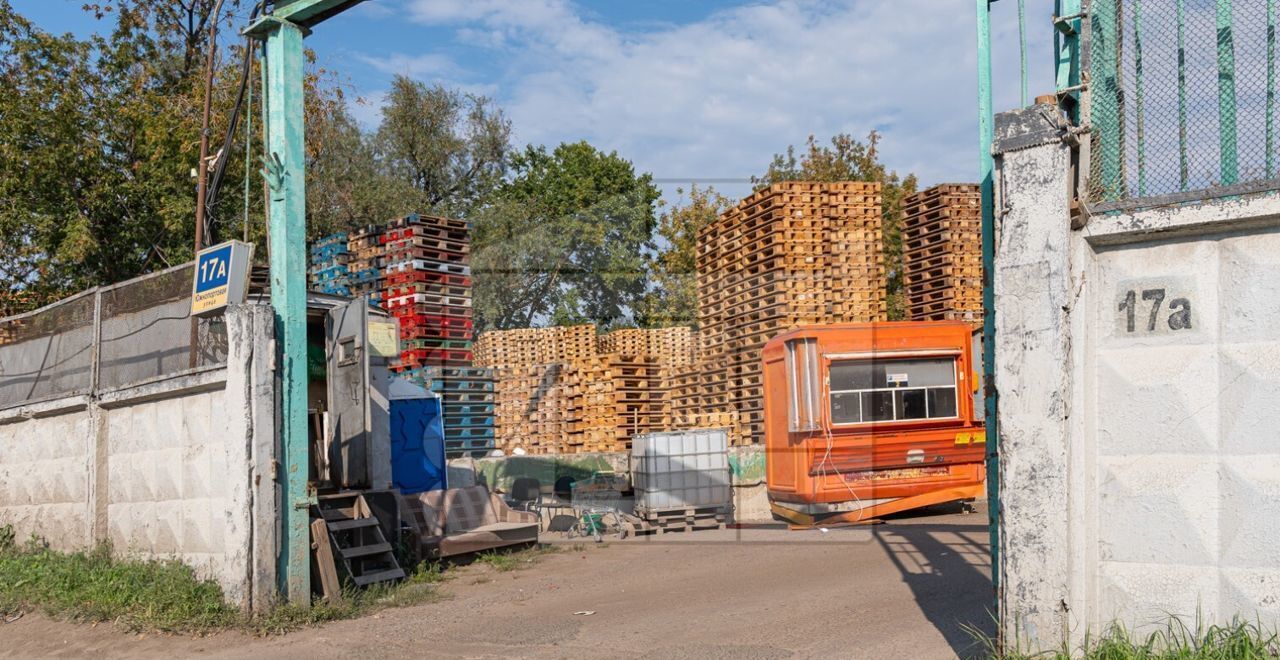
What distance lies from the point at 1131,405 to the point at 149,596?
27.0 feet

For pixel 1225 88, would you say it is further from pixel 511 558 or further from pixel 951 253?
pixel 951 253

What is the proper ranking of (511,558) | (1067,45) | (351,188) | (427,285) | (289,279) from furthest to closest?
(351,188), (427,285), (511,558), (289,279), (1067,45)

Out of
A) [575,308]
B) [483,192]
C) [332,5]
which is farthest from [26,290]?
[483,192]

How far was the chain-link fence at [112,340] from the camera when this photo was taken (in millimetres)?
10094

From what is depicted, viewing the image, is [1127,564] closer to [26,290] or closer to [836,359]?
[836,359]

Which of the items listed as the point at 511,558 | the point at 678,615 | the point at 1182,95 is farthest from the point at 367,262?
the point at 1182,95

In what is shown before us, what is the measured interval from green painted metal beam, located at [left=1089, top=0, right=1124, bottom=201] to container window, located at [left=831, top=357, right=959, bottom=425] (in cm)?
858

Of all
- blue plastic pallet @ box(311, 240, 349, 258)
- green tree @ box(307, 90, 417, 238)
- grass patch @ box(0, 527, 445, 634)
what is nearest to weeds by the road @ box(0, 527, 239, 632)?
grass patch @ box(0, 527, 445, 634)

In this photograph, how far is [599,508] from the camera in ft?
53.5

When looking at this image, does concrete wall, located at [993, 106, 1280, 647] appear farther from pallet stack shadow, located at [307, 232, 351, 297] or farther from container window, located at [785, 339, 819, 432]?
pallet stack shadow, located at [307, 232, 351, 297]

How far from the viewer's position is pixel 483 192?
46.6m

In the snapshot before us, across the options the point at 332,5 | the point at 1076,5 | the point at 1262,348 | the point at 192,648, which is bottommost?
the point at 192,648

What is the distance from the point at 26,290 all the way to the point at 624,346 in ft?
48.3

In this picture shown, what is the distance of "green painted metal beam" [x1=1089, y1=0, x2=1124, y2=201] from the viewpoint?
5492mm
